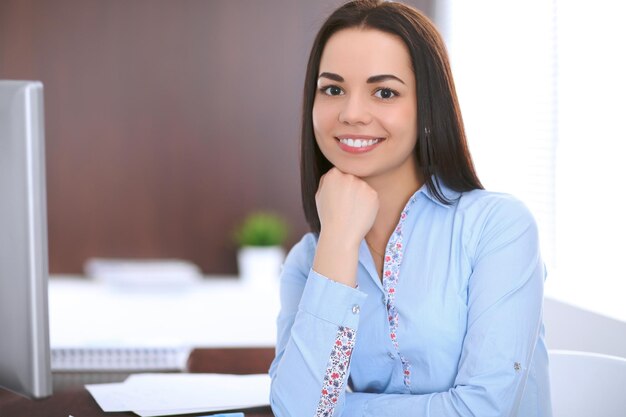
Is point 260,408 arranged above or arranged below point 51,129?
below

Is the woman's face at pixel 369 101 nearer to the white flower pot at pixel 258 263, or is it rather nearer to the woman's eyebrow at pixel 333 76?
the woman's eyebrow at pixel 333 76

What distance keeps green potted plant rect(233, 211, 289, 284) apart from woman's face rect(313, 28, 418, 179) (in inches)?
82.8

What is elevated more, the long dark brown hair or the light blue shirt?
the long dark brown hair

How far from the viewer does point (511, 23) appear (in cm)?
319

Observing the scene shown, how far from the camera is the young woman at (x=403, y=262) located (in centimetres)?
148

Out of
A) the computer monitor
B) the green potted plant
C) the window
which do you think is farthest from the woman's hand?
the green potted plant

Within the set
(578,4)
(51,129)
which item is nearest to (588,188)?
(578,4)

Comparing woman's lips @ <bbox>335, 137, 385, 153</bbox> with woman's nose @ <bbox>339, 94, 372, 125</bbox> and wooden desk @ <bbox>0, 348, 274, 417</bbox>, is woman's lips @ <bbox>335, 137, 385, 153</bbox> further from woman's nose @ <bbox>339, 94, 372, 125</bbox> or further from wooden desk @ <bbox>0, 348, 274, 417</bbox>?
wooden desk @ <bbox>0, 348, 274, 417</bbox>

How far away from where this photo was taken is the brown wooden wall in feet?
12.6

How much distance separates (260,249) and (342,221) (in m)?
2.16

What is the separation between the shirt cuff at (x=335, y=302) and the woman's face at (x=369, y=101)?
251mm

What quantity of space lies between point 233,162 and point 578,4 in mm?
1787

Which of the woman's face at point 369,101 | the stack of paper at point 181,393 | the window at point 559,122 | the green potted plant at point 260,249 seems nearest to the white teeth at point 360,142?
the woman's face at point 369,101

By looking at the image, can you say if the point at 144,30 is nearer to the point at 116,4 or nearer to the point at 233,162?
the point at 116,4
